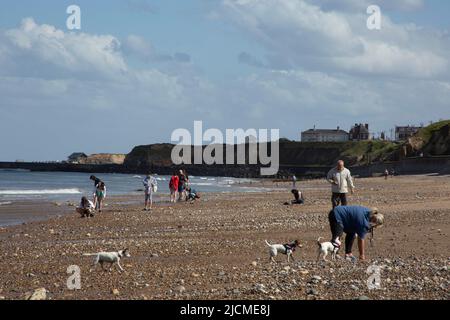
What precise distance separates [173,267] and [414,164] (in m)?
77.1

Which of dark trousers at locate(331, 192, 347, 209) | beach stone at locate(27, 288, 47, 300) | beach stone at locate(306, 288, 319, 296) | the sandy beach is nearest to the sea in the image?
the sandy beach

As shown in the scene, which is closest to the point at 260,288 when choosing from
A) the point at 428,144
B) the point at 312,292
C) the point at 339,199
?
the point at 312,292

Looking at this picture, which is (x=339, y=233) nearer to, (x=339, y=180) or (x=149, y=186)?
(x=339, y=180)

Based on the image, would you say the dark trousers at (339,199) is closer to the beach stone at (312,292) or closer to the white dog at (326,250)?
the white dog at (326,250)

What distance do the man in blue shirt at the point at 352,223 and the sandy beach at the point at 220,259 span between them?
0.42 metres

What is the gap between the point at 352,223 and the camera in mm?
13758

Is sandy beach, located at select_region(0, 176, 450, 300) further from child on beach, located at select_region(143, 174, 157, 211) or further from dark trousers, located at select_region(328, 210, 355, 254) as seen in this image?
child on beach, located at select_region(143, 174, 157, 211)

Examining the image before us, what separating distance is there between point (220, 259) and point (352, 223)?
2.53 m

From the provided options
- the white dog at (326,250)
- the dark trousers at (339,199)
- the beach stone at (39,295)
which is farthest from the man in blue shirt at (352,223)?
the beach stone at (39,295)

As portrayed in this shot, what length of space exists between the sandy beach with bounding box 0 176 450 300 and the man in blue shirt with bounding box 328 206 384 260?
42cm

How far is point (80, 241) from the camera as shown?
1862 cm
